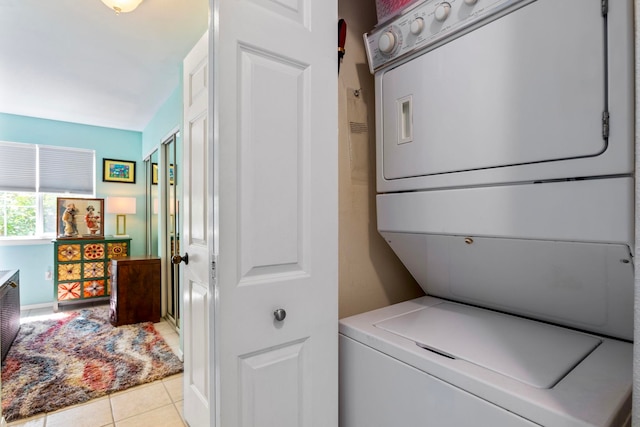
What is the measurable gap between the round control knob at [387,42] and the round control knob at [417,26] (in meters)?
0.08

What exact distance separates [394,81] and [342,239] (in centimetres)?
64

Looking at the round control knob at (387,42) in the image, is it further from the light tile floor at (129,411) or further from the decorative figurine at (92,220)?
the decorative figurine at (92,220)

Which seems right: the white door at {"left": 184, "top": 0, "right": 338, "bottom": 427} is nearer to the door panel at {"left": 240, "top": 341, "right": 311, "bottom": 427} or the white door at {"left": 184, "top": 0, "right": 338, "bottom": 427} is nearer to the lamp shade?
the door panel at {"left": 240, "top": 341, "right": 311, "bottom": 427}

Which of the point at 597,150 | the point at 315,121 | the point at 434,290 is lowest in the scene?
the point at 434,290

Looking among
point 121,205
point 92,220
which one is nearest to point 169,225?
point 121,205

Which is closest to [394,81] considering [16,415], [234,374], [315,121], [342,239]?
[315,121]

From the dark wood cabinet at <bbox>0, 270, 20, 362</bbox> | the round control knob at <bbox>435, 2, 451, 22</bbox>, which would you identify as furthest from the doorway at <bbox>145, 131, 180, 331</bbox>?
the round control knob at <bbox>435, 2, 451, 22</bbox>

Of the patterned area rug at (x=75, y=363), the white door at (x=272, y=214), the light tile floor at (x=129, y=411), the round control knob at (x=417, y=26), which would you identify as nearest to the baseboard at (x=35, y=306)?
the patterned area rug at (x=75, y=363)

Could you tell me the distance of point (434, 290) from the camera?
1.33m

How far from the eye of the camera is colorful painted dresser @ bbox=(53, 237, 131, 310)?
13.2 ft

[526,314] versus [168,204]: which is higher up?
[168,204]

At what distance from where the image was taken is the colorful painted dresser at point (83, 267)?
402cm

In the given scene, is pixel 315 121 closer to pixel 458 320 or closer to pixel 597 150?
pixel 597 150

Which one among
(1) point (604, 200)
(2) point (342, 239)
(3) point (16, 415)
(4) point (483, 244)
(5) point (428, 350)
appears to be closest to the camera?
(1) point (604, 200)
